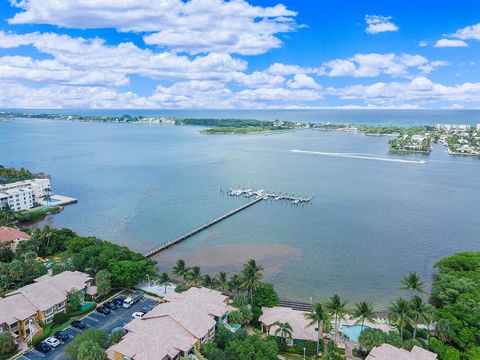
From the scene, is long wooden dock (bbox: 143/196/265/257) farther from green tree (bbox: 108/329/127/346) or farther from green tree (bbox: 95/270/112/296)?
green tree (bbox: 108/329/127/346)

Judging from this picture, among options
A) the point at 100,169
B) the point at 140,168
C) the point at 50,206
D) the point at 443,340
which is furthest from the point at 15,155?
the point at 443,340

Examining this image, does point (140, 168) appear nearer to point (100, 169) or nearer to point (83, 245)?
point (100, 169)

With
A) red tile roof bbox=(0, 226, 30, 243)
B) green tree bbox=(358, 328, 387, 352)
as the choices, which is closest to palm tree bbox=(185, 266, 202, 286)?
green tree bbox=(358, 328, 387, 352)

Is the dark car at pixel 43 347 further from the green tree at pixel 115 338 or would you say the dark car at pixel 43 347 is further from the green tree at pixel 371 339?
the green tree at pixel 371 339

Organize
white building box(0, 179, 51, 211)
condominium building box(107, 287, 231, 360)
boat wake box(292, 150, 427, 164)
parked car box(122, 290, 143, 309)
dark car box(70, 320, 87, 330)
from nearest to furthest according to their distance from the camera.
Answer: condominium building box(107, 287, 231, 360) < dark car box(70, 320, 87, 330) < parked car box(122, 290, 143, 309) < white building box(0, 179, 51, 211) < boat wake box(292, 150, 427, 164)

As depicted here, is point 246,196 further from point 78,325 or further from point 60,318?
point 78,325

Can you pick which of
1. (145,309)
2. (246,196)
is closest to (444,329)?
(145,309)
